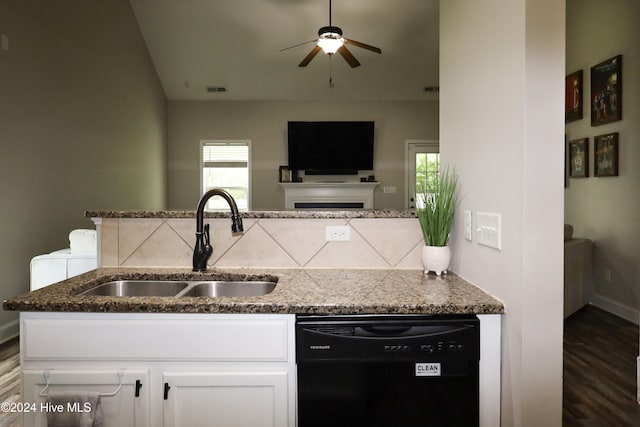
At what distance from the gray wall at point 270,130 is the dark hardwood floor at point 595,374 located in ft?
13.8

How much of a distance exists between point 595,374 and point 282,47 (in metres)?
5.81

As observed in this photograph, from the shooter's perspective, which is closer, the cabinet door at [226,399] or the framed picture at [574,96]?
the cabinet door at [226,399]

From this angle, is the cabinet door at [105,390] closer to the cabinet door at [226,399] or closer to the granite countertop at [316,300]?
the cabinet door at [226,399]

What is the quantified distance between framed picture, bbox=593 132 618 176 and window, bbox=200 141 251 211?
213 inches

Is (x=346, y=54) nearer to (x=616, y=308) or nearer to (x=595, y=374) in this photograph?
(x=595, y=374)

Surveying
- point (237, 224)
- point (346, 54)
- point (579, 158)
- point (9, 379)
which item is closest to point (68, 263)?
point (9, 379)

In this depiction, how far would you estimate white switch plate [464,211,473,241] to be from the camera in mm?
1450

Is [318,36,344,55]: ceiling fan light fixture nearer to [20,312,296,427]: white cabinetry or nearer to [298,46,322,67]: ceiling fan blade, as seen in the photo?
[298,46,322,67]: ceiling fan blade

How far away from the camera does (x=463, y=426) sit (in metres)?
1.19

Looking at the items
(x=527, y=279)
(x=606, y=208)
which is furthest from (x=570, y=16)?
(x=527, y=279)

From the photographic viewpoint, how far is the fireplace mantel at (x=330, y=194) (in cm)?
695

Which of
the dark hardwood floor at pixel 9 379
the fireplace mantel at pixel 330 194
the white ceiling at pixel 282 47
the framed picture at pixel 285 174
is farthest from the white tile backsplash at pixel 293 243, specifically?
the framed picture at pixel 285 174

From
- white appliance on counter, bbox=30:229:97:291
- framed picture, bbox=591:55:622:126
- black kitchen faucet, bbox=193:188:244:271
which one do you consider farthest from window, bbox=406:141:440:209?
black kitchen faucet, bbox=193:188:244:271

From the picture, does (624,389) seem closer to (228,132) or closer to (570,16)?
(570,16)
